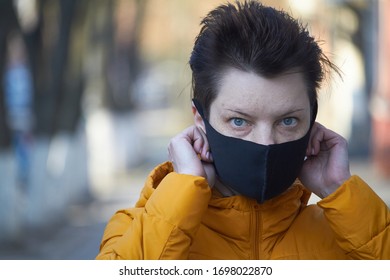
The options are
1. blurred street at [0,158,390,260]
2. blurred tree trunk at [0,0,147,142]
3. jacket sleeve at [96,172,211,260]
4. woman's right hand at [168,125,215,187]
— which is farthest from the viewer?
blurred tree trunk at [0,0,147,142]

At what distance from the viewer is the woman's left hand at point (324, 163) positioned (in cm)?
239

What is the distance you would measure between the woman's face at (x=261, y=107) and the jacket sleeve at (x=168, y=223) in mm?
164

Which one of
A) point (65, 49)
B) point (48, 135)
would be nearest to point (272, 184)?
point (48, 135)

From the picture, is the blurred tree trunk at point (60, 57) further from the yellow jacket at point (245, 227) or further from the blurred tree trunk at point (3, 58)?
the yellow jacket at point (245, 227)

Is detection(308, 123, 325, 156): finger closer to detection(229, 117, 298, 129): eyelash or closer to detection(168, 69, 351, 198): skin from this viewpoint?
detection(168, 69, 351, 198): skin

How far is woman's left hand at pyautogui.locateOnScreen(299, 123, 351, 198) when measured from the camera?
2.39 meters

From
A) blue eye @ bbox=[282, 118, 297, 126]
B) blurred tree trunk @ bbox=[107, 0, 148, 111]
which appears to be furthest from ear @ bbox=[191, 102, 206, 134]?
blurred tree trunk @ bbox=[107, 0, 148, 111]

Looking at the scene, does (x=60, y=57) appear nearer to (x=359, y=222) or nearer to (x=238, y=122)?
(x=238, y=122)

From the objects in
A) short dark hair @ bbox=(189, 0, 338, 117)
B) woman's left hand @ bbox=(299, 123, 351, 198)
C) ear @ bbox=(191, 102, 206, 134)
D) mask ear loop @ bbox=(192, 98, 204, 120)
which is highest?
short dark hair @ bbox=(189, 0, 338, 117)

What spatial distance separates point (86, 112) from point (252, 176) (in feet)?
44.6

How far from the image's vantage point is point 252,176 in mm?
2318

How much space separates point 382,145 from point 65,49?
581 centimetres

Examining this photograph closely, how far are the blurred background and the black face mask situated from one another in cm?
305

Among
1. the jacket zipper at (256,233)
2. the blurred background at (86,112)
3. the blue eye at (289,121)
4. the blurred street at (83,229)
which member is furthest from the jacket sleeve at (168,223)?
the blurred street at (83,229)
